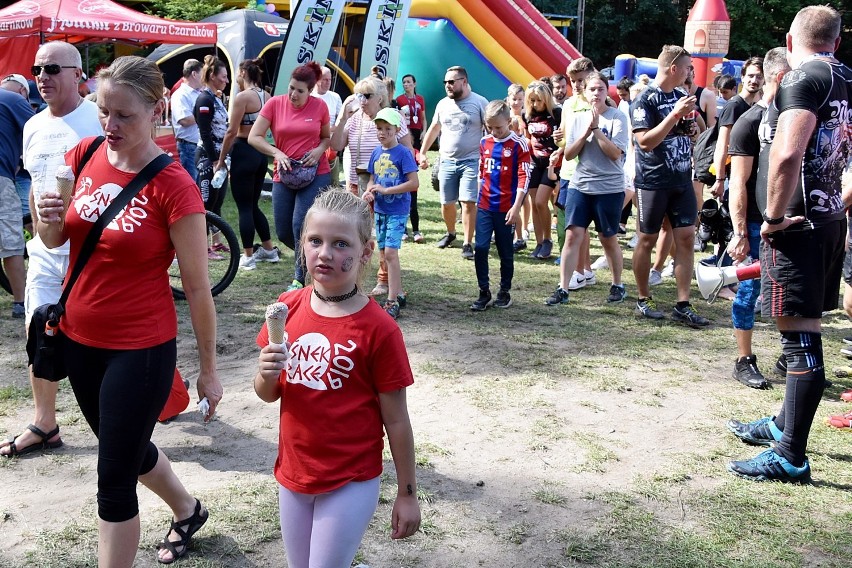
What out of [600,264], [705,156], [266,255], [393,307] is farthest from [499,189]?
[266,255]

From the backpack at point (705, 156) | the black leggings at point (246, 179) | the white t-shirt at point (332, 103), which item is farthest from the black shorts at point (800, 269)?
the white t-shirt at point (332, 103)

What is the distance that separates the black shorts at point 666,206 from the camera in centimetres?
674

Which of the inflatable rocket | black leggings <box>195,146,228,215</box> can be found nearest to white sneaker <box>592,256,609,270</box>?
black leggings <box>195,146,228,215</box>

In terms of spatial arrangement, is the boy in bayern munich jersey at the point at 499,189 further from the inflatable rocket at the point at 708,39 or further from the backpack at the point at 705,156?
the inflatable rocket at the point at 708,39

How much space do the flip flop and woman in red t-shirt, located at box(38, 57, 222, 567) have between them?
172 centimetres

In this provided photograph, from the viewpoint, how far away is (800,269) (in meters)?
3.99

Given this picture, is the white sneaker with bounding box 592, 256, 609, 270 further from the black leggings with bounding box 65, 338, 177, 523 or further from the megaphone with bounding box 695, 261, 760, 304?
the black leggings with bounding box 65, 338, 177, 523

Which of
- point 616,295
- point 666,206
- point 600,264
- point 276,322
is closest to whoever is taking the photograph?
point 276,322

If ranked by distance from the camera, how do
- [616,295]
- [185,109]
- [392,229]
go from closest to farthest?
[392,229] < [616,295] < [185,109]

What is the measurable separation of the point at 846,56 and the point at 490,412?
37.9 meters

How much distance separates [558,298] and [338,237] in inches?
211

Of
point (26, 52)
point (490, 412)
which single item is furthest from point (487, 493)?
point (26, 52)

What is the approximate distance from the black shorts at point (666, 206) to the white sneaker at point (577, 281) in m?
1.39

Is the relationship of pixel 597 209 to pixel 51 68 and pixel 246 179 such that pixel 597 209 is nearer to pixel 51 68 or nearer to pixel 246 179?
pixel 246 179
